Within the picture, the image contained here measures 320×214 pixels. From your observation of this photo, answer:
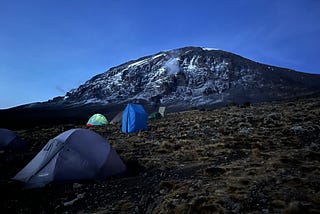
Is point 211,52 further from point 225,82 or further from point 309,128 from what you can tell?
point 309,128

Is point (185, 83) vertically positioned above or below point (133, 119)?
above

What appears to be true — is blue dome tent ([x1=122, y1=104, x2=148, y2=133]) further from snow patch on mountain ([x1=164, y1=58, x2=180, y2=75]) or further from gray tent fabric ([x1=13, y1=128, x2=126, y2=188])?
snow patch on mountain ([x1=164, y1=58, x2=180, y2=75])

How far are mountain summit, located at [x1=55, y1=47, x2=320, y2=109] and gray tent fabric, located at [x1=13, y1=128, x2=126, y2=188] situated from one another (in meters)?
111

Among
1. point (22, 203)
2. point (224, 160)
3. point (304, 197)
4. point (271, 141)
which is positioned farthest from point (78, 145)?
point (271, 141)

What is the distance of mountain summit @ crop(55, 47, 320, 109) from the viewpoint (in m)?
130

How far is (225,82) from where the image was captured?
14788cm

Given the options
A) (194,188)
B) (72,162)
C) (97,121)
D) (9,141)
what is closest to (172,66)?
(97,121)

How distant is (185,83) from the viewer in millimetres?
161750

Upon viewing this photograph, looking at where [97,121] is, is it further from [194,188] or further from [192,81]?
[192,81]

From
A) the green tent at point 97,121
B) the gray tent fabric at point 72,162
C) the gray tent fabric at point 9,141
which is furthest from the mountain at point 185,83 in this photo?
the gray tent fabric at point 72,162

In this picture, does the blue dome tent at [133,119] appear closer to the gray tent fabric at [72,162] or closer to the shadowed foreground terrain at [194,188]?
the shadowed foreground terrain at [194,188]

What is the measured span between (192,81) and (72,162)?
155572 mm

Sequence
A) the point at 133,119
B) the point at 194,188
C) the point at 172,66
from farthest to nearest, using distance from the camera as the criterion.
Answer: the point at 172,66 → the point at 133,119 → the point at 194,188

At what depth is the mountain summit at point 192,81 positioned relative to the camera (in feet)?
427
